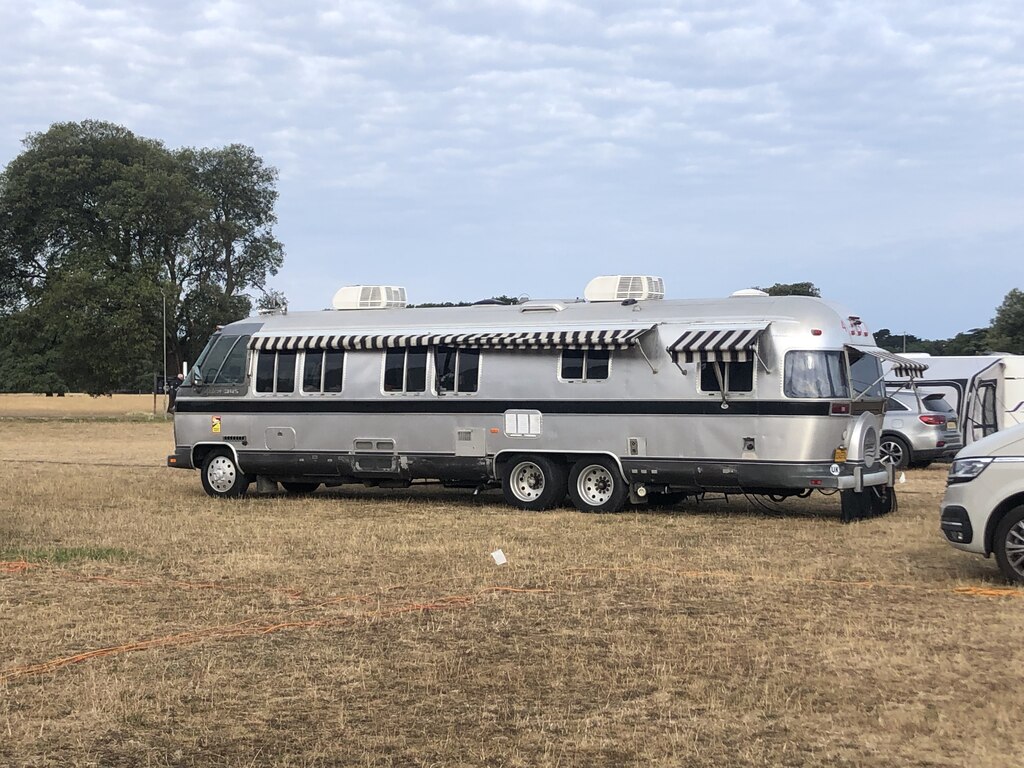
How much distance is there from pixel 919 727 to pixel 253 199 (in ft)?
187

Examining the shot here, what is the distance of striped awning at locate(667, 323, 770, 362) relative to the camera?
50.0ft

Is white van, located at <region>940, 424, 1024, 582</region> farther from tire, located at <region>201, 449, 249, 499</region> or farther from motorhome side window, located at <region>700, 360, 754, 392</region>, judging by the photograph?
tire, located at <region>201, 449, 249, 499</region>

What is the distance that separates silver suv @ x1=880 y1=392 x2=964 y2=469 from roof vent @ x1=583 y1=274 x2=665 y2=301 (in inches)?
351

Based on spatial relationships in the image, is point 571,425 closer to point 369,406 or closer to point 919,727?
point 369,406

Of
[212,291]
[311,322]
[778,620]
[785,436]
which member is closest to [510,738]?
[778,620]

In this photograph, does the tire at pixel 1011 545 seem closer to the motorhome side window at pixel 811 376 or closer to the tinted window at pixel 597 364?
the motorhome side window at pixel 811 376

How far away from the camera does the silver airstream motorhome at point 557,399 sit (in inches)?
602

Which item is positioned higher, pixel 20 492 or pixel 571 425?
pixel 571 425

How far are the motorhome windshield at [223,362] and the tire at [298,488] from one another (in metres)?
2.04

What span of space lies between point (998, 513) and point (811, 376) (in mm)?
4948

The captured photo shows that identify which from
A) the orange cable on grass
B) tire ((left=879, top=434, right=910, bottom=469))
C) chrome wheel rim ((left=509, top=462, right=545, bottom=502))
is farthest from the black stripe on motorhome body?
tire ((left=879, top=434, right=910, bottom=469))

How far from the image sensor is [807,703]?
6832mm

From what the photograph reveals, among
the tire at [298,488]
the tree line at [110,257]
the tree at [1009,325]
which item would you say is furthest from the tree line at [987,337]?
the tire at [298,488]

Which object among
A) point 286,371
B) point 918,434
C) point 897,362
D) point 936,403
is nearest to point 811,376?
point 897,362
